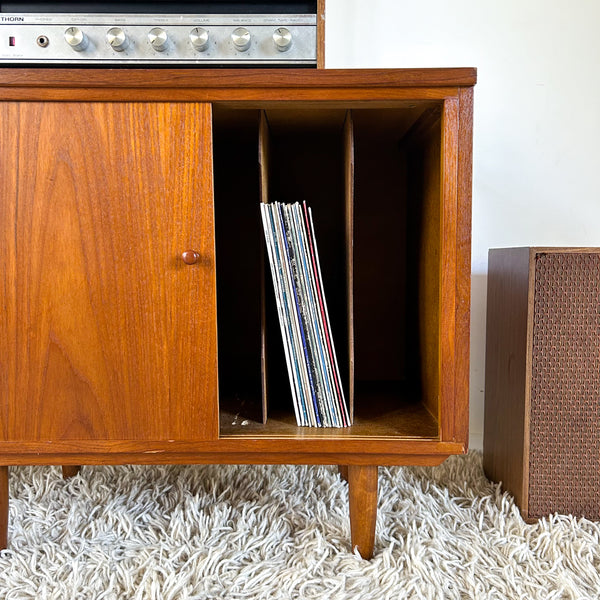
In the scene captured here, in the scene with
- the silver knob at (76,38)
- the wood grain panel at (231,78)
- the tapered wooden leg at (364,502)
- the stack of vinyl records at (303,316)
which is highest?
the silver knob at (76,38)

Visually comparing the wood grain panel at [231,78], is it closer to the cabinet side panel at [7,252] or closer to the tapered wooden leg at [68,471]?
the cabinet side panel at [7,252]

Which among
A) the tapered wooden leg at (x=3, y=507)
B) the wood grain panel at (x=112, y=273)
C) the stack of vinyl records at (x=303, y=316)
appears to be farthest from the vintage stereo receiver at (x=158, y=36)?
the tapered wooden leg at (x=3, y=507)

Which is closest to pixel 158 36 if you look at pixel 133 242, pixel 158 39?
pixel 158 39

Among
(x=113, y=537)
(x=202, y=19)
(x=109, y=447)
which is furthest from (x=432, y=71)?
(x=113, y=537)

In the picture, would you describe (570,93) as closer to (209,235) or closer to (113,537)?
(209,235)

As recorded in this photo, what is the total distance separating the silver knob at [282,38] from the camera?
77 centimetres

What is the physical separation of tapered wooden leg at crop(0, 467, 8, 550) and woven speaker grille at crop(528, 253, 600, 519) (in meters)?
0.84

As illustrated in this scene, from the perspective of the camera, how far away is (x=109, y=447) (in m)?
0.75

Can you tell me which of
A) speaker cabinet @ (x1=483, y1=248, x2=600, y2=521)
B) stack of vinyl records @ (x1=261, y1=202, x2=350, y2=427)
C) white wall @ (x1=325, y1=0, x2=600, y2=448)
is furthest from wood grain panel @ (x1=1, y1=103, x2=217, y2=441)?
white wall @ (x1=325, y1=0, x2=600, y2=448)

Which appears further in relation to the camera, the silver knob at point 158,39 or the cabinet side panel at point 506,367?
the cabinet side panel at point 506,367

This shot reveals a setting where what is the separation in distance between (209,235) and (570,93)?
0.95 m

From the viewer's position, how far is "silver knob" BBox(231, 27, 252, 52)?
2.52 ft

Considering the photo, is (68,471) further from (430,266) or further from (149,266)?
(430,266)

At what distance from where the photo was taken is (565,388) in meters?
0.91
